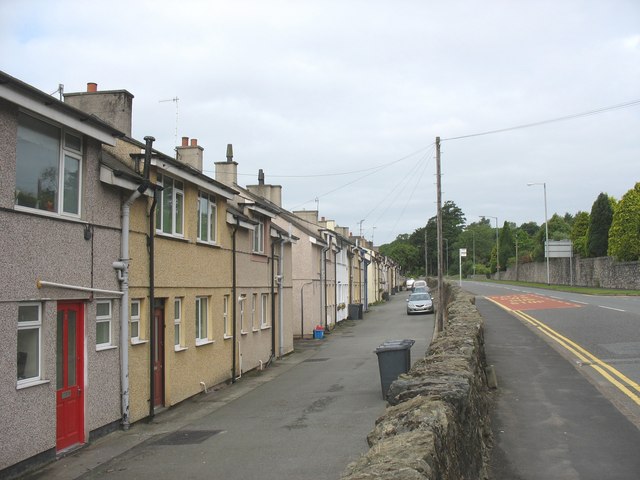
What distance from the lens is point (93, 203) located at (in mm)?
11164

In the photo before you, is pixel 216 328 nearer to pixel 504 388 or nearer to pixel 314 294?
pixel 504 388

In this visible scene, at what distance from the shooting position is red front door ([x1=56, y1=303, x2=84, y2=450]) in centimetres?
1008

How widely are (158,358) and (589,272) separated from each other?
2104 inches

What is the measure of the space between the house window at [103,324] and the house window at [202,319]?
4.37 metres

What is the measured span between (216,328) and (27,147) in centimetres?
887

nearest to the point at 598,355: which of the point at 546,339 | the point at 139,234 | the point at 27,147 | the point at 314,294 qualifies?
the point at 546,339

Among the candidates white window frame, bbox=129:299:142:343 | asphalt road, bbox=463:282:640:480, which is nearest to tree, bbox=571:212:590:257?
asphalt road, bbox=463:282:640:480

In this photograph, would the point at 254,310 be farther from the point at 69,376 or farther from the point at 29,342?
the point at 29,342

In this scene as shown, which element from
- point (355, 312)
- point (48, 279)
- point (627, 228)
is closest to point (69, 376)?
point (48, 279)

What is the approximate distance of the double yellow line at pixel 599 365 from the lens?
41.1ft

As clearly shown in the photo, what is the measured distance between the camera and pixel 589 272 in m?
59.2

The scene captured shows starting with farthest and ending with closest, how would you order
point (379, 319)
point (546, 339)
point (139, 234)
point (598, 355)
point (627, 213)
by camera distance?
1. point (627, 213)
2. point (379, 319)
3. point (546, 339)
4. point (598, 355)
5. point (139, 234)

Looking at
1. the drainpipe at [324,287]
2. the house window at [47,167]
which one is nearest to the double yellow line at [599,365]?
the house window at [47,167]

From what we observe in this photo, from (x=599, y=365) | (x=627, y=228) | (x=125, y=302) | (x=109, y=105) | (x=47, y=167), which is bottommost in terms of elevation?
(x=599, y=365)
